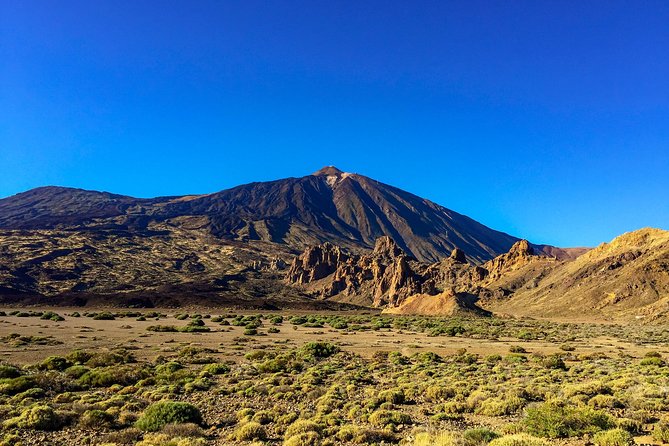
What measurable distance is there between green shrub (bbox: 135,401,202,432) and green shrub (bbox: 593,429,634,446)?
468 inches

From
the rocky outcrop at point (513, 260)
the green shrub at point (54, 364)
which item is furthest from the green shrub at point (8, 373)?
the rocky outcrop at point (513, 260)

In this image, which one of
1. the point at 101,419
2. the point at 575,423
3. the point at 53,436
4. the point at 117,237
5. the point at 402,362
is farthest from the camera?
the point at 117,237

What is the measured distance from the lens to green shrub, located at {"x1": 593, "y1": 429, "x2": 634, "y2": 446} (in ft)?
33.1

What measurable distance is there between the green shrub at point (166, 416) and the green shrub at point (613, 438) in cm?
1189

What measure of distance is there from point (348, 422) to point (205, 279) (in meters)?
147

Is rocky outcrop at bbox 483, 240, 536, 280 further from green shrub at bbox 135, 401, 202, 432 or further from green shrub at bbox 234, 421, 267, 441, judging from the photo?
green shrub at bbox 234, 421, 267, 441

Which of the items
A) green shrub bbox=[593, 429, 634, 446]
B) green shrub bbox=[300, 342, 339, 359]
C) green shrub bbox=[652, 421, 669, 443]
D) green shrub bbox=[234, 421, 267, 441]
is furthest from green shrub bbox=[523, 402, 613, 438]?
green shrub bbox=[300, 342, 339, 359]

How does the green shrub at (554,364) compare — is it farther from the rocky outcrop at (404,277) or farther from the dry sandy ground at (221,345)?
the rocky outcrop at (404,277)

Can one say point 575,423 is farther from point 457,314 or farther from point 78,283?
point 78,283

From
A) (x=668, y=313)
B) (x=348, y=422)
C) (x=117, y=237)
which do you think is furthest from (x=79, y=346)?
(x=117, y=237)

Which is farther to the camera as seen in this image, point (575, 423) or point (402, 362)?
point (402, 362)

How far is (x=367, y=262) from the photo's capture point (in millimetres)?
156375

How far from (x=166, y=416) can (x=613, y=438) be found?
12.9m

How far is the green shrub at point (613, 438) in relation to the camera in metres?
10.1
